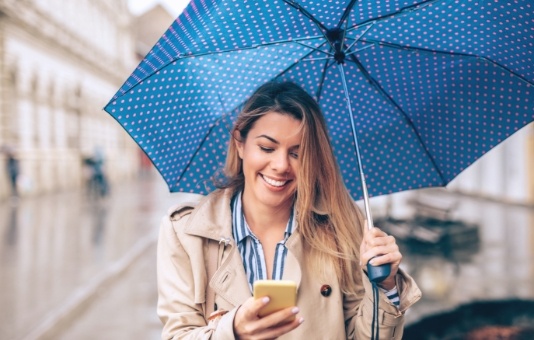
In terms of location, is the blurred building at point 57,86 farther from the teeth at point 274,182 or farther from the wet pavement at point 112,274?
the teeth at point 274,182

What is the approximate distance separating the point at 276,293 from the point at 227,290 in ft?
1.34

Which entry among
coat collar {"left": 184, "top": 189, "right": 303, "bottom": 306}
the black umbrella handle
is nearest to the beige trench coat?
coat collar {"left": 184, "top": 189, "right": 303, "bottom": 306}

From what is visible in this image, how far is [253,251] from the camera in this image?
216cm

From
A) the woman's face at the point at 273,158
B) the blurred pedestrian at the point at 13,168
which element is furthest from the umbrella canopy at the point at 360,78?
the blurred pedestrian at the point at 13,168

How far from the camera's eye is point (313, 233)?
7.06 ft

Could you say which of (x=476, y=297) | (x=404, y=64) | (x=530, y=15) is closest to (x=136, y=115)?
(x=404, y=64)

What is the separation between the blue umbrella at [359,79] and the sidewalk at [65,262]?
3810mm

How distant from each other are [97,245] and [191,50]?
9.00 m

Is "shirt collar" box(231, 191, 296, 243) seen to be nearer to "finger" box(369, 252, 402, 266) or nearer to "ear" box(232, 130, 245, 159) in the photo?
"ear" box(232, 130, 245, 159)

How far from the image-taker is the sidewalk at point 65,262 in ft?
20.4

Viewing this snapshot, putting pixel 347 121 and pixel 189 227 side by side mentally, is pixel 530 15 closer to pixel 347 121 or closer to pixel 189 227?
pixel 347 121

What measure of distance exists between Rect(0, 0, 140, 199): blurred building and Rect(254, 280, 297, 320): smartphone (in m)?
18.3

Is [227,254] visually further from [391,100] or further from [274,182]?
[391,100]

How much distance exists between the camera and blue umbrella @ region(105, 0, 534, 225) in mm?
2270
